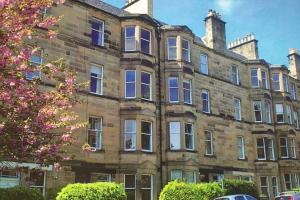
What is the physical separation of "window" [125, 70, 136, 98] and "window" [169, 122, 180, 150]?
164 inches

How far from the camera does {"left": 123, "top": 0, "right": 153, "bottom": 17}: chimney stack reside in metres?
33.7

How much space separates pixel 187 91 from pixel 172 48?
3772 millimetres

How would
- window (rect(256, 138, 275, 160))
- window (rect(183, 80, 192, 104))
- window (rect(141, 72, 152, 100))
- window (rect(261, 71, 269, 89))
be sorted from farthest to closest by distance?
1. window (rect(261, 71, 269, 89))
2. window (rect(256, 138, 275, 160))
3. window (rect(183, 80, 192, 104))
4. window (rect(141, 72, 152, 100))

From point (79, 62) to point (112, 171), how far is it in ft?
25.3

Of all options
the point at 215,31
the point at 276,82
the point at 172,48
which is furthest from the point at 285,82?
the point at 172,48

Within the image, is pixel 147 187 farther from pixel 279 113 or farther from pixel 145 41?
pixel 279 113

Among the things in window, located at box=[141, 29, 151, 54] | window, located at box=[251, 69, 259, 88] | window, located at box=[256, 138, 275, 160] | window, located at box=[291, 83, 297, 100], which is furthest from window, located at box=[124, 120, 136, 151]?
window, located at box=[291, 83, 297, 100]

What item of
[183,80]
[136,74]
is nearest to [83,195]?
[136,74]

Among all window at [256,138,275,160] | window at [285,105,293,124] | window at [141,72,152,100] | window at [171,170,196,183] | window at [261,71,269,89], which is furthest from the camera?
window at [285,105,293,124]

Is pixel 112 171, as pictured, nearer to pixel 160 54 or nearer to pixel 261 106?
pixel 160 54

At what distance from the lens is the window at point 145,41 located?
96.0 ft

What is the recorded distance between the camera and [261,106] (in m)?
38.5

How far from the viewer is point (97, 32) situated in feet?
91.0

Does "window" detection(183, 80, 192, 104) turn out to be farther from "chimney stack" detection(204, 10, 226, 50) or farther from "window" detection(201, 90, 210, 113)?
"chimney stack" detection(204, 10, 226, 50)
